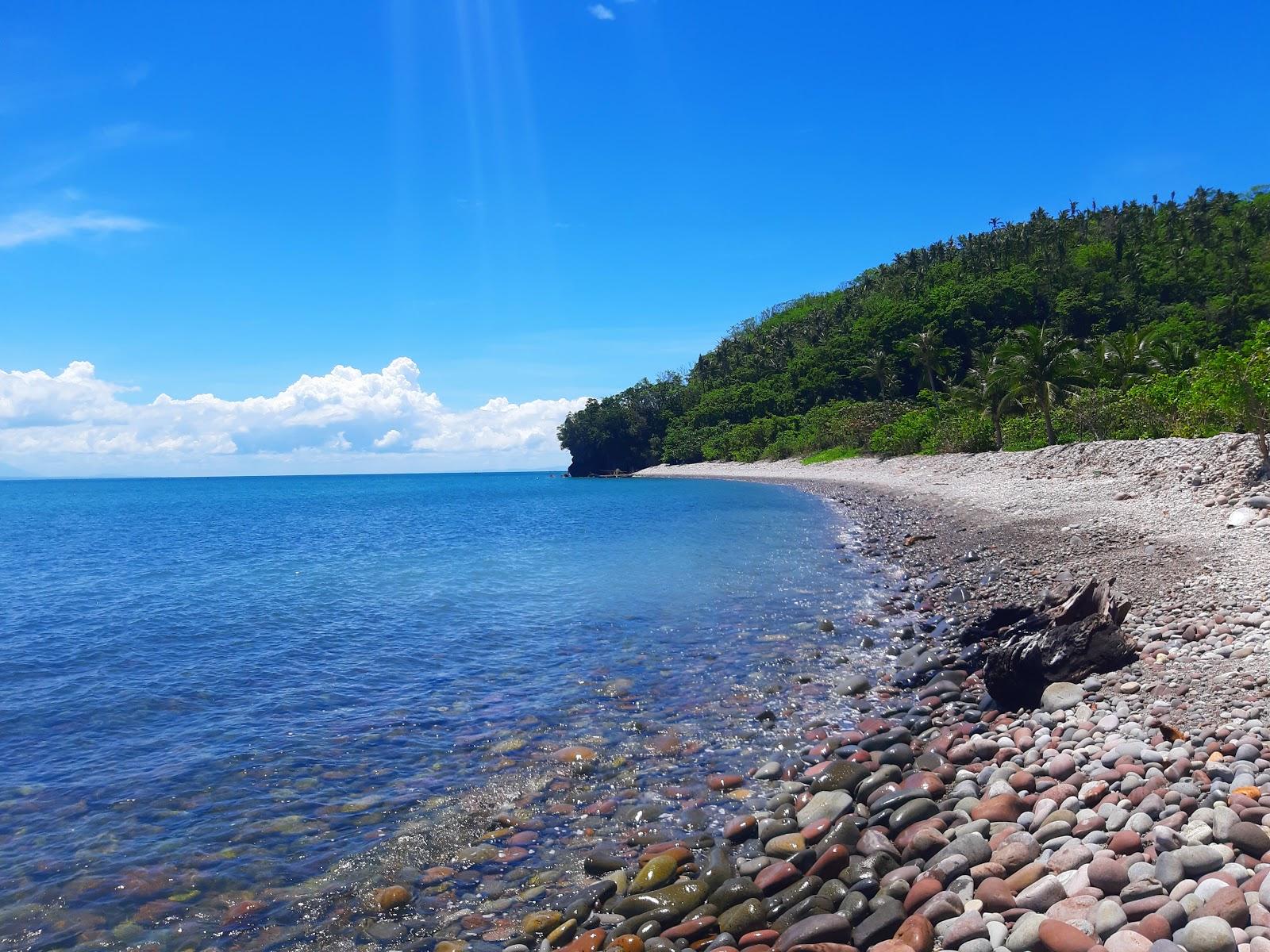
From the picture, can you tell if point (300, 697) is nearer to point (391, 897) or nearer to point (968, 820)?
point (391, 897)

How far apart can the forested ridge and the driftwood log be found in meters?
42.0

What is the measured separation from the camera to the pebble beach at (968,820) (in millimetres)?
6004

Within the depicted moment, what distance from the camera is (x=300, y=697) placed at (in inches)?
637

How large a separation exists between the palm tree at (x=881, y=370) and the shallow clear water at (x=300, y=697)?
87.8 meters

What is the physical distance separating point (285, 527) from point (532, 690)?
2518 inches

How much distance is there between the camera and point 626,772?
37.4 ft

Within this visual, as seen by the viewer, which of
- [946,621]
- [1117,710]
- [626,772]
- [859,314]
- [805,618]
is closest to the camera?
[1117,710]

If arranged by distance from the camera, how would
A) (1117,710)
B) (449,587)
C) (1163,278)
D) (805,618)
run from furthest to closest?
(1163,278) < (449,587) < (805,618) < (1117,710)

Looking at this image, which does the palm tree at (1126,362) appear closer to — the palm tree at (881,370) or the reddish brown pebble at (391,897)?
the palm tree at (881,370)

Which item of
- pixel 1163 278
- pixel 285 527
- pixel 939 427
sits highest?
pixel 1163 278

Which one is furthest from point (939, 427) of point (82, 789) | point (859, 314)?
point (859, 314)

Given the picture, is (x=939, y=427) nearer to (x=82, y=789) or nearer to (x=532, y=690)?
(x=532, y=690)

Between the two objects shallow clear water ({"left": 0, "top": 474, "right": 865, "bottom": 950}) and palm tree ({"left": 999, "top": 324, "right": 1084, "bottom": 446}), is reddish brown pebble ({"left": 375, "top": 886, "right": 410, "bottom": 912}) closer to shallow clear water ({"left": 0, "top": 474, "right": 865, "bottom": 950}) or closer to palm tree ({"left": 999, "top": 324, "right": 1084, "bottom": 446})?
shallow clear water ({"left": 0, "top": 474, "right": 865, "bottom": 950})

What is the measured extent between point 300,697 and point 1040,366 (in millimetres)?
56342
